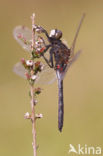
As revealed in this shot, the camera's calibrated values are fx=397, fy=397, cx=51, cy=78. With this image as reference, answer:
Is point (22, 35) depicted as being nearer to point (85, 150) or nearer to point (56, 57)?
point (56, 57)

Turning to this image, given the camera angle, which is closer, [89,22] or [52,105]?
[52,105]

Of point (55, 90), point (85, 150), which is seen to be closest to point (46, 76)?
point (85, 150)

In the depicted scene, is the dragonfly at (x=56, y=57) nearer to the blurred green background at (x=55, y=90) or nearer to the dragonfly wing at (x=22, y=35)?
the dragonfly wing at (x=22, y=35)

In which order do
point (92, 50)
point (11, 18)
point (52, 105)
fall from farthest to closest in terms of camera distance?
1. point (11, 18)
2. point (92, 50)
3. point (52, 105)

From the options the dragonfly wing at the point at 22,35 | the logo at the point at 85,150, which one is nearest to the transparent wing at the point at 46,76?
the dragonfly wing at the point at 22,35

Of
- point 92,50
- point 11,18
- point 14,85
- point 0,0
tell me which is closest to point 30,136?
point 14,85

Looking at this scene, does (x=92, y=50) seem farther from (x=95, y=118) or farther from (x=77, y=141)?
(x=77, y=141)

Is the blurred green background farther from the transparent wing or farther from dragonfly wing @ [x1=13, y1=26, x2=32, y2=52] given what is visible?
dragonfly wing @ [x1=13, y1=26, x2=32, y2=52]

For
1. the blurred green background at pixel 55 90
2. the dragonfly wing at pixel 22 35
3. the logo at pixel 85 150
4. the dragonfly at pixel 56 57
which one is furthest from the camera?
the blurred green background at pixel 55 90

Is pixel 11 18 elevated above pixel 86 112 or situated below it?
above
